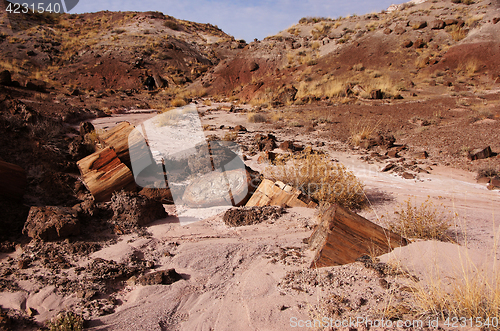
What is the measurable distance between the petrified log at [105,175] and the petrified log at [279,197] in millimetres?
2224

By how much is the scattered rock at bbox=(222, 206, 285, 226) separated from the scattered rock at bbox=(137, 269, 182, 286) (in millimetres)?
1409

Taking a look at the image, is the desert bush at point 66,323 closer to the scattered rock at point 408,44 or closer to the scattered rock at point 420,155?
the scattered rock at point 420,155

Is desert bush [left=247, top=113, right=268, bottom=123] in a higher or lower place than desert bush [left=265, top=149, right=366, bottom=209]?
higher

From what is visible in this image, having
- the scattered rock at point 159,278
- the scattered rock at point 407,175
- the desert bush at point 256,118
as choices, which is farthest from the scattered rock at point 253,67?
the scattered rock at point 159,278

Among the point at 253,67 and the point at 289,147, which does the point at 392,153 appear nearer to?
the point at 289,147

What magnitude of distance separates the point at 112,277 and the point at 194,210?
1.95 m

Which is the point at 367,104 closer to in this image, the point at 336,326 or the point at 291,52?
the point at 291,52

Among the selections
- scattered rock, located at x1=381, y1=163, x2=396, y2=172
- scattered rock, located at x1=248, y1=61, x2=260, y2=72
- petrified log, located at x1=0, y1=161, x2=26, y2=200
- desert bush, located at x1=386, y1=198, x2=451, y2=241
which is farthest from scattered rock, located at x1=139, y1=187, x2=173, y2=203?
scattered rock, located at x1=248, y1=61, x2=260, y2=72

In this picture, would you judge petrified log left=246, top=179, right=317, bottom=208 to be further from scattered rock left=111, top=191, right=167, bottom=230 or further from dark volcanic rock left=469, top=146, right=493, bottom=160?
dark volcanic rock left=469, top=146, right=493, bottom=160

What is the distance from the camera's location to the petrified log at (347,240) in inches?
115

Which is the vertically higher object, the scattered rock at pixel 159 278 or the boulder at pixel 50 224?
the boulder at pixel 50 224

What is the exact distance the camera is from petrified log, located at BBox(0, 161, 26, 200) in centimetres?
395

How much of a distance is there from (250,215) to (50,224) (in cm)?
271

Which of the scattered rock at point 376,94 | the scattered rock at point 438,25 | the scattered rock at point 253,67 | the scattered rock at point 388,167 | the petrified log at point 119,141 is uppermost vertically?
the scattered rock at point 438,25
